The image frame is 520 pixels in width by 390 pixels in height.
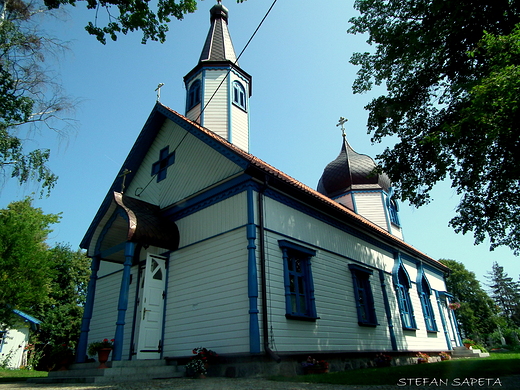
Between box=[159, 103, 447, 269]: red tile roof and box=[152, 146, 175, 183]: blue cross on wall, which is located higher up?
box=[152, 146, 175, 183]: blue cross on wall

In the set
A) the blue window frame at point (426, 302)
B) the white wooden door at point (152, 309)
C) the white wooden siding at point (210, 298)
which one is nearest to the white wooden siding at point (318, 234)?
the white wooden siding at point (210, 298)

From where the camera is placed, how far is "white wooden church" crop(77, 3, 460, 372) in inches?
358

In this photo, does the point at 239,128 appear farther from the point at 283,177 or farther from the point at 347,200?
A: the point at 347,200

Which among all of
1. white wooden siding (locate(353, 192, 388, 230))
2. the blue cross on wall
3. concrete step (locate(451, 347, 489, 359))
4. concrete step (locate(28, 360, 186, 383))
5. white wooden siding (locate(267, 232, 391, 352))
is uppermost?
white wooden siding (locate(353, 192, 388, 230))

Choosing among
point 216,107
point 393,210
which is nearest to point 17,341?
point 216,107

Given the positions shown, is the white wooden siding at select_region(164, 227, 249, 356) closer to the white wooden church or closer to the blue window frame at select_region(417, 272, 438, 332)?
the white wooden church

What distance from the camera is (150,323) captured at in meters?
10.2

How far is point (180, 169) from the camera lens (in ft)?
40.2

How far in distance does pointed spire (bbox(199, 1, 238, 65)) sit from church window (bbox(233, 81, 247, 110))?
1439 millimetres

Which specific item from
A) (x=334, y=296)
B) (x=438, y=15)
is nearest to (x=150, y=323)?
(x=334, y=296)

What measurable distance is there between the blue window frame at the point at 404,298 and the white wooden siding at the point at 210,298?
8.95 meters

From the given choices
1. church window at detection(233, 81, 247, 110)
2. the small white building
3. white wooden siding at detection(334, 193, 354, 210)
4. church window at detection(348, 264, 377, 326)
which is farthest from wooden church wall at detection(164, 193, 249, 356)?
the small white building

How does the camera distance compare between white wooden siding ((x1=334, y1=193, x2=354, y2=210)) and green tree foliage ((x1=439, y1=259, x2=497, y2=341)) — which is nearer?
white wooden siding ((x1=334, y1=193, x2=354, y2=210))

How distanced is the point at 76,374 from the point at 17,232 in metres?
15.1
